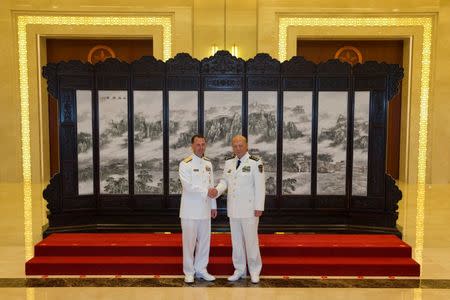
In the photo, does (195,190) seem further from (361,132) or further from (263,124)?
(361,132)

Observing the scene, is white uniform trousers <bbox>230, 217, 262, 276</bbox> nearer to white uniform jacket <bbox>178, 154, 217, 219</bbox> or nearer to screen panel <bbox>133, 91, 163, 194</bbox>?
white uniform jacket <bbox>178, 154, 217, 219</bbox>

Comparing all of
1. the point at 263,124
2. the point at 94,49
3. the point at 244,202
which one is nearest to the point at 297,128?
the point at 263,124

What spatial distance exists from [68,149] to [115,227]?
1.49 metres

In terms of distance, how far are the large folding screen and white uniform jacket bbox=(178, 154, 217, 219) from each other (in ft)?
6.53

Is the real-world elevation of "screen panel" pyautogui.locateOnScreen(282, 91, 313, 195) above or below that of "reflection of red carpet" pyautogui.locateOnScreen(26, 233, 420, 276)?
above

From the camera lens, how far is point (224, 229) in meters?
7.84

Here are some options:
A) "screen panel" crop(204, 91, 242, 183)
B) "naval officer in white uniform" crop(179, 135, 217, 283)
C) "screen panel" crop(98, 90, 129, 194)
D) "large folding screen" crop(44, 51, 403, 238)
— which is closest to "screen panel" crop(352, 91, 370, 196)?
"large folding screen" crop(44, 51, 403, 238)

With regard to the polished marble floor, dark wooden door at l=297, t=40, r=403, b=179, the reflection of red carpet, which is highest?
dark wooden door at l=297, t=40, r=403, b=179

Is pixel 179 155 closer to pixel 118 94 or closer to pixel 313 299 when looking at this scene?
pixel 118 94

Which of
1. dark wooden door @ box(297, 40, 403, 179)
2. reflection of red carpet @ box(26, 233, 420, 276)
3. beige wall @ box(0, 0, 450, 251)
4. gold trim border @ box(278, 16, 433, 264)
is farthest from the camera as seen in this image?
dark wooden door @ box(297, 40, 403, 179)

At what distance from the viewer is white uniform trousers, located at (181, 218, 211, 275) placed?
5.95 meters

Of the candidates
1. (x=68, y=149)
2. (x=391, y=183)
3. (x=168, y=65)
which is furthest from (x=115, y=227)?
(x=391, y=183)

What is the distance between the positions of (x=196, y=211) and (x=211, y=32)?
7.85 meters

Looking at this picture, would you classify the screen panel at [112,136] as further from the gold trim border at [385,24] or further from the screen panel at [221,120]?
the gold trim border at [385,24]
